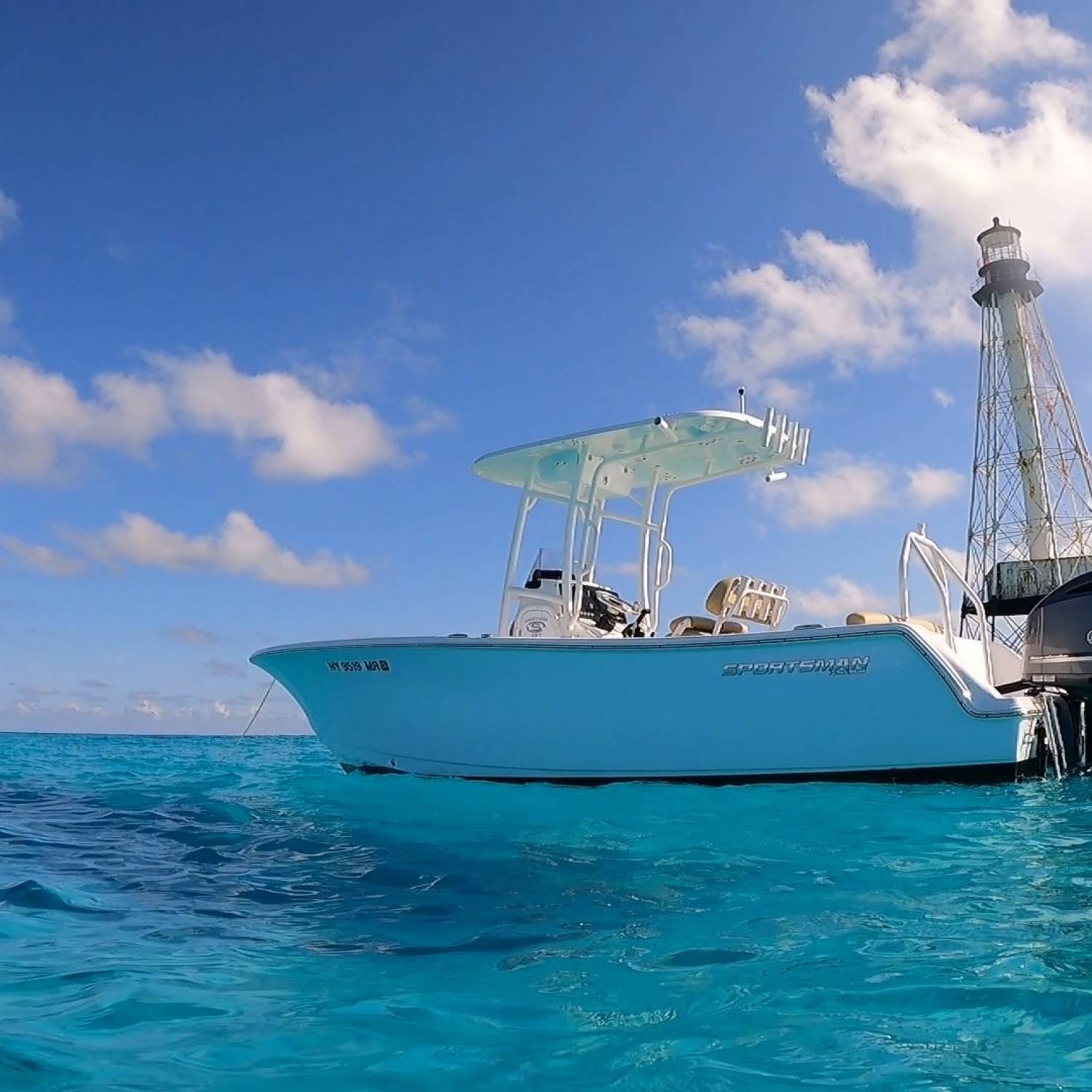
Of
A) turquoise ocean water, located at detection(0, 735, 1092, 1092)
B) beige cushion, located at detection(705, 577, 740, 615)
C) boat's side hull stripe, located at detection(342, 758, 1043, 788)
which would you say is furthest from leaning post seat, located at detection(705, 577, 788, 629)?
turquoise ocean water, located at detection(0, 735, 1092, 1092)

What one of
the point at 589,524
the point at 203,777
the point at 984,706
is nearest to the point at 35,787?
the point at 203,777

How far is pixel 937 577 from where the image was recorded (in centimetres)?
859

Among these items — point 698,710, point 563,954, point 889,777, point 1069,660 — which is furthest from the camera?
point 1069,660

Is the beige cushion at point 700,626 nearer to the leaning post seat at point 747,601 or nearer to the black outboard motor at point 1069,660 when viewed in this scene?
the leaning post seat at point 747,601

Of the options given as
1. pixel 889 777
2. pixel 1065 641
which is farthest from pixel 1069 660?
pixel 889 777

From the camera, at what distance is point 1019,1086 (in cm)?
196

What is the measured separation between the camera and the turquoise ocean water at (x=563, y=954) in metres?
2.18

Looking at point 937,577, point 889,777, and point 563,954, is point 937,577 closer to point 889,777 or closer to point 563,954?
point 889,777

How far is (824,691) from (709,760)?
1173mm

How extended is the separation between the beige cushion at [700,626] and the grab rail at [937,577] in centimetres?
151

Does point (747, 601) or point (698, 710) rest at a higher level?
point (747, 601)

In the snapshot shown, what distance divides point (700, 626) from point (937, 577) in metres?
2.24

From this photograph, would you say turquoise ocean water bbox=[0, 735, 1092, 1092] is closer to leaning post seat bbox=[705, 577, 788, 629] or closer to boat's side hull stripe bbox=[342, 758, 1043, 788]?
boat's side hull stripe bbox=[342, 758, 1043, 788]

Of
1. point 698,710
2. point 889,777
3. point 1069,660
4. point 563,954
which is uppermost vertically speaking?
point 1069,660
